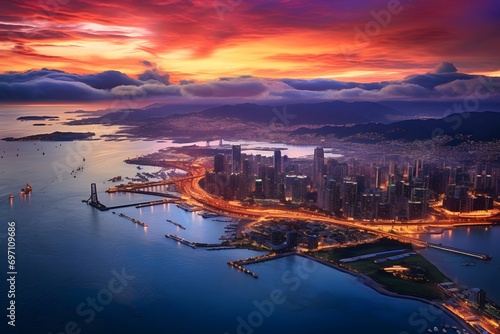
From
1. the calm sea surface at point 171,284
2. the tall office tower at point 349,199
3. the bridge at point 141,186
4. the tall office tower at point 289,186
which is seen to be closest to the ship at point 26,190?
the calm sea surface at point 171,284

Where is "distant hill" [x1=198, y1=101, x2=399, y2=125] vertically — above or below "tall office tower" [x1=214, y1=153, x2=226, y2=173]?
above

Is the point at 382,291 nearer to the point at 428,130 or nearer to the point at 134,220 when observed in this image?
the point at 134,220

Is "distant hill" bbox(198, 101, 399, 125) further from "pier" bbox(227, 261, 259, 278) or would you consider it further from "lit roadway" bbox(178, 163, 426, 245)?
"pier" bbox(227, 261, 259, 278)

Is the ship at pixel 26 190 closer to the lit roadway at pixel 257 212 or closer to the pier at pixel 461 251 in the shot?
the lit roadway at pixel 257 212

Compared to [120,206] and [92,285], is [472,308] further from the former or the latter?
[120,206]

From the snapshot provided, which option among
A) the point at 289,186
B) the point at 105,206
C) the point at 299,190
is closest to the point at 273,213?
the point at 299,190

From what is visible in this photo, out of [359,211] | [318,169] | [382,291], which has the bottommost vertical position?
[382,291]

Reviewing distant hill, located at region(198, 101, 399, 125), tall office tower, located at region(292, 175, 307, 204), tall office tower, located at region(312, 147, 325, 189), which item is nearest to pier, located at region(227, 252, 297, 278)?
tall office tower, located at region(292, 175, 307, 204)
